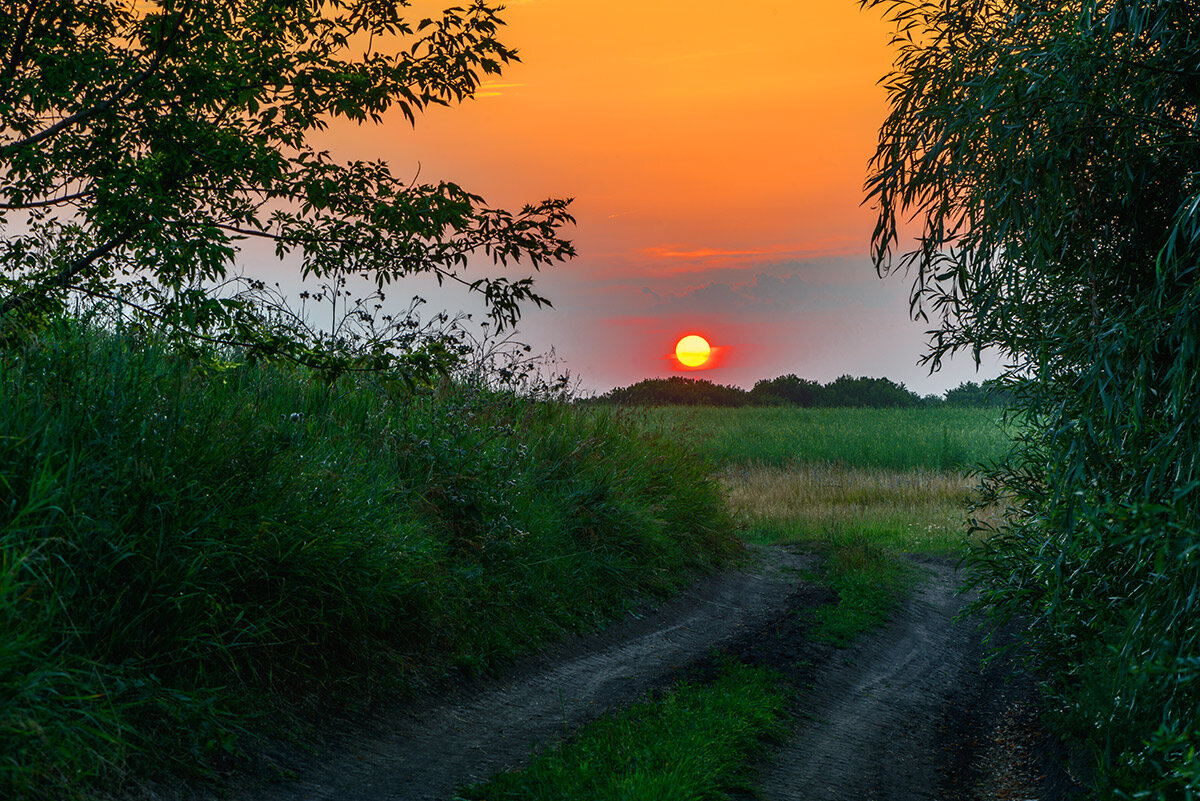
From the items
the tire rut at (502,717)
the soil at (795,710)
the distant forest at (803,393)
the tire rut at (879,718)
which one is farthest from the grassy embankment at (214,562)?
the distant forest at (803,393)

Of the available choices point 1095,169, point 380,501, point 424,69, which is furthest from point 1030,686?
point 424,69

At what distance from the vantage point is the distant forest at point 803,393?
228 feet

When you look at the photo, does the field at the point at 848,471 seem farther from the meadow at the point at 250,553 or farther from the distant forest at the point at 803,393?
the distant forest at the point at 803,393

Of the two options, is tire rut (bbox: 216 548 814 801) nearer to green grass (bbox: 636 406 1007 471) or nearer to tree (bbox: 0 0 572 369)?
tree (bbox: 0 0 572 369)

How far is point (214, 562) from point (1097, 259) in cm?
Result: 654

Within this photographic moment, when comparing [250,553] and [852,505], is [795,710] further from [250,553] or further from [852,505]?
[852,505]

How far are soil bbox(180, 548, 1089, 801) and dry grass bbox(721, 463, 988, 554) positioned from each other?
672 centimetres

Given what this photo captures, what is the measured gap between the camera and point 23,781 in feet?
13.0

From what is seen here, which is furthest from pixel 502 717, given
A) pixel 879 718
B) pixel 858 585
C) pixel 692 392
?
pixel 692 392

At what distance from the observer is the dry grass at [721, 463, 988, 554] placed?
18.5 m

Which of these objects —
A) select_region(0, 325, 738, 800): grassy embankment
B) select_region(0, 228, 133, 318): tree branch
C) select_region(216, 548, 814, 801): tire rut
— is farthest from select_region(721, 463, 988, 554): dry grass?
select_region(0, 228, 133, 318): tree branch

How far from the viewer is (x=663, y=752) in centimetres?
598

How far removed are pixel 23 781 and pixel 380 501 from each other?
4.08 meters

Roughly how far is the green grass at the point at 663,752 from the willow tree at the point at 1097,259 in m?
2.34
